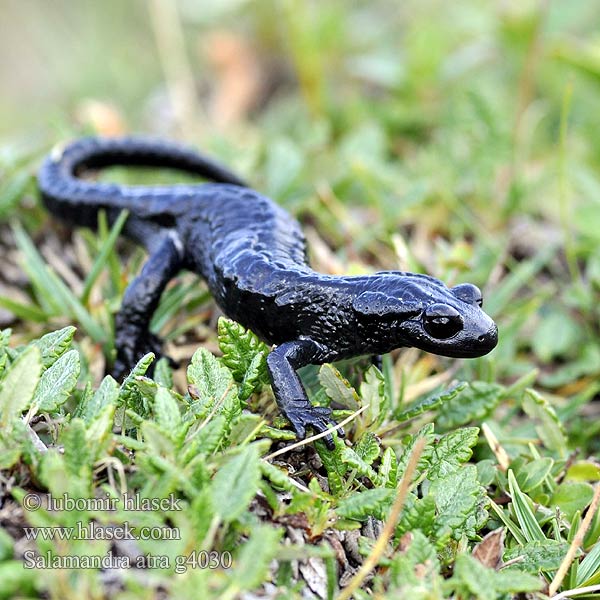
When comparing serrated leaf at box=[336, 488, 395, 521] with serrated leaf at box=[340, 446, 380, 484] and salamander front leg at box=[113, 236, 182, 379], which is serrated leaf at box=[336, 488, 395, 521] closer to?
serrated leaf at box=[340, 446, 380, 484]

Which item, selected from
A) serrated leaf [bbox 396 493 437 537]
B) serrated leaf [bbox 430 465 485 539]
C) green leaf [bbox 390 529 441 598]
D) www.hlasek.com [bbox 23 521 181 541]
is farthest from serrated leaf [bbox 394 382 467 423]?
www.hlasek.com [bbox 23 521 181 541]

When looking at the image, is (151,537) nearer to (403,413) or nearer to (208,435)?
(208,435)

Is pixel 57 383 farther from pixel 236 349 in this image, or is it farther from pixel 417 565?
pixel 417 565

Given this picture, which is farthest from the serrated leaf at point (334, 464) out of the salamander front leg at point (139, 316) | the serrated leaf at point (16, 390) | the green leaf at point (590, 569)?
the salamander front leg at point (139, 316)

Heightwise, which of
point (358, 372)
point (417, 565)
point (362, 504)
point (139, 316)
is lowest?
point (358, 372)

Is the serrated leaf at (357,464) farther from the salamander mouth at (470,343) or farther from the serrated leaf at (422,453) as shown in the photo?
the salamander mouth at (470,343)

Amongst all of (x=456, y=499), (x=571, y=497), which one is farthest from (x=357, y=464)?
(x=571, y=497)

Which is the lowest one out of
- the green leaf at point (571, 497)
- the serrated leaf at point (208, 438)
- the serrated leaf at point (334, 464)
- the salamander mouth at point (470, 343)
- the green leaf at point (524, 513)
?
the green leaf at point (571, 497)
